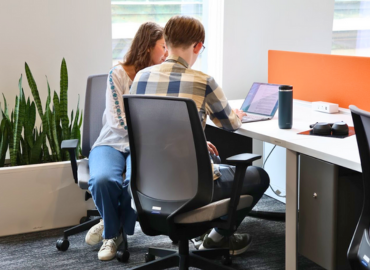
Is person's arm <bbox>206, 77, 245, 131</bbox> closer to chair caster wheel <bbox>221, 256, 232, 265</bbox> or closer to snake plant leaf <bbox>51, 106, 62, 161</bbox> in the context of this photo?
chair caster wheel <bbox>221, 256, 232, 265</bbox>

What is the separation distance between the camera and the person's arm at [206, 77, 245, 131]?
6.44ft

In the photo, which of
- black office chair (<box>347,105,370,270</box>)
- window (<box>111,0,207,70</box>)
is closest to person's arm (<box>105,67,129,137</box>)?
window (<box>111,0,207,70</box>)

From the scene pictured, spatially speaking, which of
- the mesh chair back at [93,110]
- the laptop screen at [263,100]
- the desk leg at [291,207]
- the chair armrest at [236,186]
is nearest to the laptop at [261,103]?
the laptop screen at [263,100]

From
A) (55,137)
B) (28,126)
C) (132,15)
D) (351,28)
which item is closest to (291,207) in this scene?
(55,137)

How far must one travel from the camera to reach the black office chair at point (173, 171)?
1.77 meters

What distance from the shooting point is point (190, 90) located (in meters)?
1.92

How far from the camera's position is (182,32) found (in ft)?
6.46

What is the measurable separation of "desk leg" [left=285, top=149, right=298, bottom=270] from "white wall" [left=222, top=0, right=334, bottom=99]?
1798 millimetres

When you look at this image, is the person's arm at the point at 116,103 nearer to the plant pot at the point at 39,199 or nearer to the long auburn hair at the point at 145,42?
the long auburn hair at the point at 145,42

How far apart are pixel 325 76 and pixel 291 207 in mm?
910

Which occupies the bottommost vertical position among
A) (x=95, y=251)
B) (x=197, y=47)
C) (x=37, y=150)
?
(x=95, y=251)

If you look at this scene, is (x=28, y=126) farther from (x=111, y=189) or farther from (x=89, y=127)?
(x=111, y=189)

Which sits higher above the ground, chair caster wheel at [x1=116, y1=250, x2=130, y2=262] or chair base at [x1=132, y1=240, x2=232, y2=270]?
chair base at [x1=132, y1=240, x2=232, y2=270]

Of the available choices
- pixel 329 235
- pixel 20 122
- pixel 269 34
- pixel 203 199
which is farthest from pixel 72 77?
pixel 329 235
